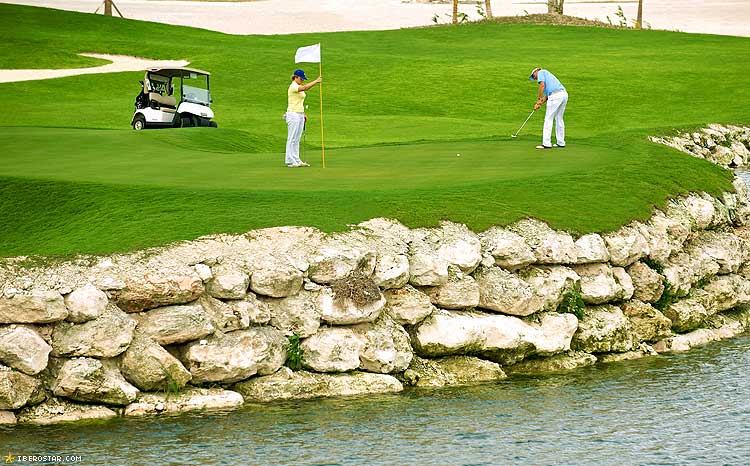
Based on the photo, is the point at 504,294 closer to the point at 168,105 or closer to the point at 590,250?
the point at 590,250

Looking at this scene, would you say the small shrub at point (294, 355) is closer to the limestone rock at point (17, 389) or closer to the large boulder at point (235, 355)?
the large boulder at point (235, 355)

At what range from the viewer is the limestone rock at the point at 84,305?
50.1 ft

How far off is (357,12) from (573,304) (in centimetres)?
9364

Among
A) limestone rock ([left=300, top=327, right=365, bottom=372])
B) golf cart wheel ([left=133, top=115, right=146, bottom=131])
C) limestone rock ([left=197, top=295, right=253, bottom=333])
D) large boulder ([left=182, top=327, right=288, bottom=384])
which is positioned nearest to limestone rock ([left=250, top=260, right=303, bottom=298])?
limestone rock ([left=197, top=295, right=253, bottom=333])

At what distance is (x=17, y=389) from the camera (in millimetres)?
14836

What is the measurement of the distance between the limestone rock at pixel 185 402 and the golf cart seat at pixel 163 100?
75.6 ft

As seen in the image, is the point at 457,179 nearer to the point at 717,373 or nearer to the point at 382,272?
the point at 382,272

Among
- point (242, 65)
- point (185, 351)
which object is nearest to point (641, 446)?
point (185, 351)

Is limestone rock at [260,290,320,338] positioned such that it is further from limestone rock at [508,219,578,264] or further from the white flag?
the white flag

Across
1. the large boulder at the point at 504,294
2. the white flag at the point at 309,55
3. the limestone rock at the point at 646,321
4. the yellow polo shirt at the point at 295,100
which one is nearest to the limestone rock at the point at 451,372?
the large boulder at the point at 504,294

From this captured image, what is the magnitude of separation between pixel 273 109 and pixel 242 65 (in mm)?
10296

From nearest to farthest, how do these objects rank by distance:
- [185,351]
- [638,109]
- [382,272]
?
1. [185,351]
2. [382,272]
3. [638,109]

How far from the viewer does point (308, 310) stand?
55.0 ft

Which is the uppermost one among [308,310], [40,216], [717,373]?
[40,216]
